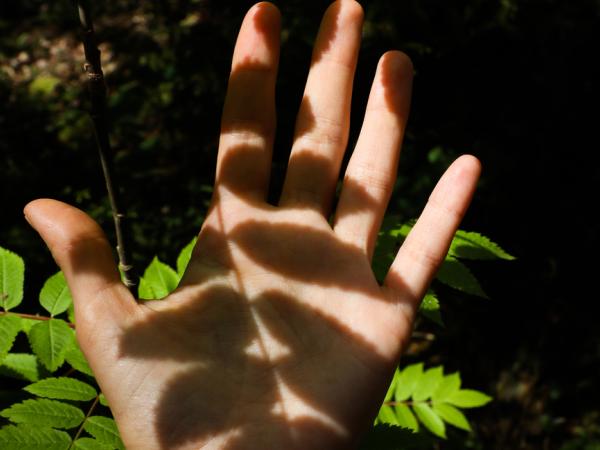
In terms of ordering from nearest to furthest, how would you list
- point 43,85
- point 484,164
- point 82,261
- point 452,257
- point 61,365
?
1. point 82,261
2. point 61,365
3. point 452,257
4. point 484,164
5. point 43,85

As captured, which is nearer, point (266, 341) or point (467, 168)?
point (266, 341)

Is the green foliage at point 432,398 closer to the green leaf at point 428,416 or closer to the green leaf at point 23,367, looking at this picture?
the green leaf at point 428,416

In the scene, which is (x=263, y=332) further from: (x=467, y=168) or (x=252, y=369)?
(x=467, y=168)

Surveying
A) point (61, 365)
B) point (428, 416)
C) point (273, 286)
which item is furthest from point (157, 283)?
point (428, 416)

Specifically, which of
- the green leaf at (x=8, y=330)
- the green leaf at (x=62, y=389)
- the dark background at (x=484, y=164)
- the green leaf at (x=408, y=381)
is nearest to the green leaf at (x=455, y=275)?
the green leaf at (x=408, y=381)

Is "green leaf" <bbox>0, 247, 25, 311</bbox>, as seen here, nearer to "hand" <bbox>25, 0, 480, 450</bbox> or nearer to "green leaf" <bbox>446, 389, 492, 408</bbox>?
"hand" <bbox>25, 0, 480, 450</bbox>

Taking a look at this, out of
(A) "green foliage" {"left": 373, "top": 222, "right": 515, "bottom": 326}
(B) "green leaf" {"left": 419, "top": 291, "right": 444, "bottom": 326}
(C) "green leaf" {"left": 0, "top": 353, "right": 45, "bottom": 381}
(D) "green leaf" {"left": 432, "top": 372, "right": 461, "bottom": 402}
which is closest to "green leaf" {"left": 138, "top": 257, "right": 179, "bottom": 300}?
(C) "green leaf" {"left": 0, "top": 353, "right": 45, "bottom": 381}
